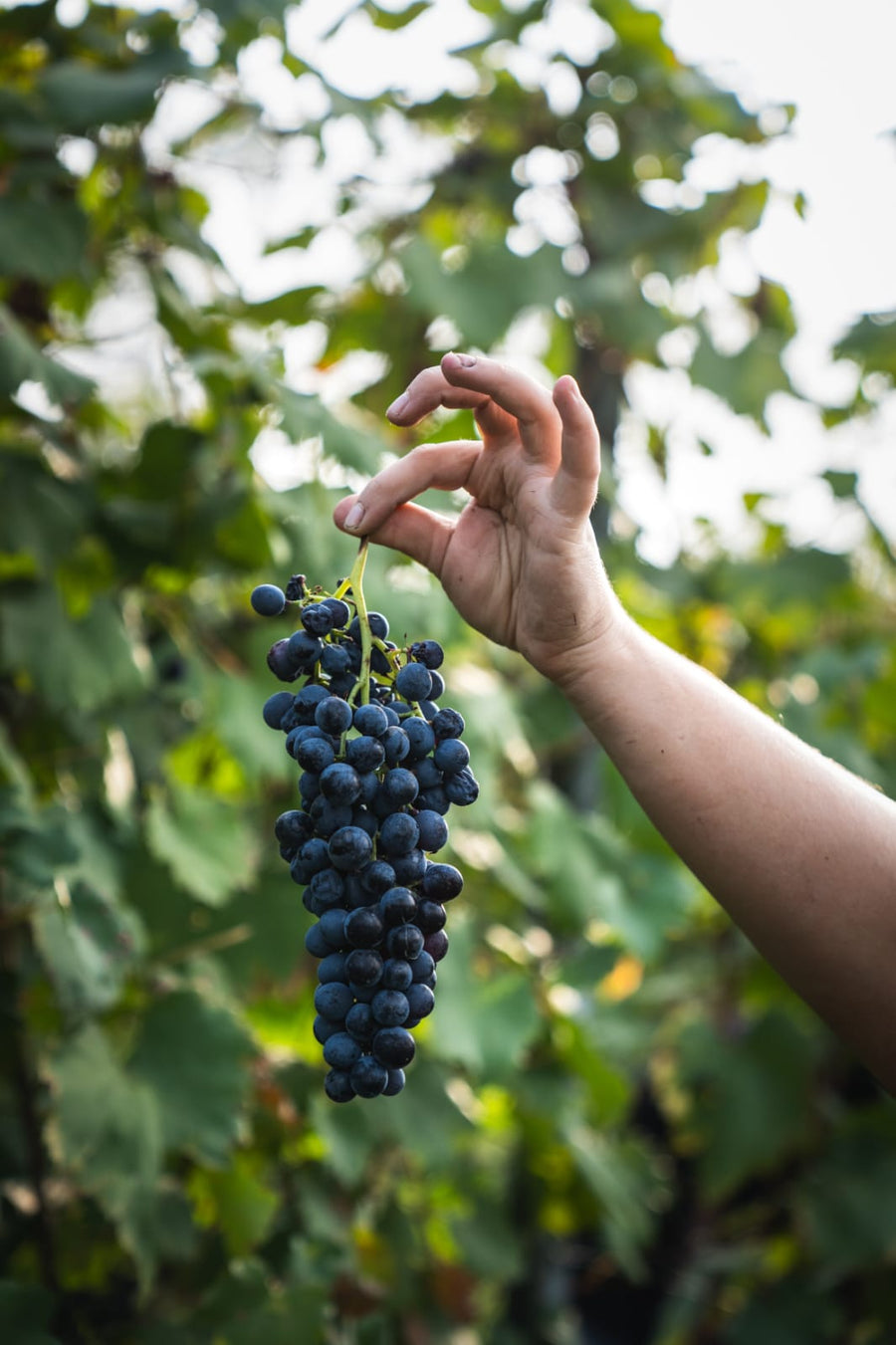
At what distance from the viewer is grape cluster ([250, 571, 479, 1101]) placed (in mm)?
778

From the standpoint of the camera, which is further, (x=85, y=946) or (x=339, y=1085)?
(x=85, y=946)

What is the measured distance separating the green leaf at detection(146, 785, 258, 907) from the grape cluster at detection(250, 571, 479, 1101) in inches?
28.9

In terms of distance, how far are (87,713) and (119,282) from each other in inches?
42.5

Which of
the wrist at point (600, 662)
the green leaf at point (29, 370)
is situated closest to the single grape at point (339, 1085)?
the wrist at point (600, 662)

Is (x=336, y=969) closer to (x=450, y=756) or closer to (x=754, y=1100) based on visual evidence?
(x=450, y=756)

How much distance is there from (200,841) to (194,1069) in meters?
0.32

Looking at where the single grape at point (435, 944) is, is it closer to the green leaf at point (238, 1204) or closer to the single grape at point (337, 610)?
the single grape at point (337, 610)

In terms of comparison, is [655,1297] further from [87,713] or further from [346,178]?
[346,178]

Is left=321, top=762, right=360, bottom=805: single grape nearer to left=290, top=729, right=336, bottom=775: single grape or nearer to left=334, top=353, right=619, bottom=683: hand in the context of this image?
left=290, top=729, right=336, bottom=775: single grape

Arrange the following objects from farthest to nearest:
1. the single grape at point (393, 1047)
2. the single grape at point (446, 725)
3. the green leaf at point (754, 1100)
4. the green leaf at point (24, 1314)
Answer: the green leaf at point (754, 1100), the green leaf at point (24, 1314), the single grape at point (446, 725), the single grape at point (393, 1047)

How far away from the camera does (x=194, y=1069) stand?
1.51 meters

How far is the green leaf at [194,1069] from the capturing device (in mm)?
1463

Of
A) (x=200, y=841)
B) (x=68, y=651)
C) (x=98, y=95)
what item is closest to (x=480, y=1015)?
(x=200, y=841)

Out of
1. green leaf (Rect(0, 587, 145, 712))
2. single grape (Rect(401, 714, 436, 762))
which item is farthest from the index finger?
green leaf (Rect(0, 587, 145, 712))
